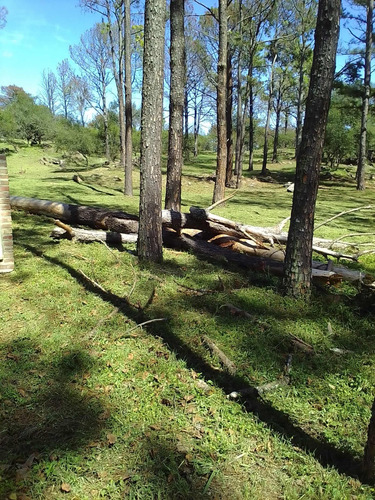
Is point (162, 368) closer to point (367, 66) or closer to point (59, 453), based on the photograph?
point (59, 453)

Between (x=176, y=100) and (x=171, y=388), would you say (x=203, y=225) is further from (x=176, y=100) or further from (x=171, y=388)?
(x=171, y=388)

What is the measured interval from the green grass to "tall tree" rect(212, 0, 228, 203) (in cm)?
686

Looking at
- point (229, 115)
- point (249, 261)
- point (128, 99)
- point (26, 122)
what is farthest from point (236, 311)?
point (26, 122)

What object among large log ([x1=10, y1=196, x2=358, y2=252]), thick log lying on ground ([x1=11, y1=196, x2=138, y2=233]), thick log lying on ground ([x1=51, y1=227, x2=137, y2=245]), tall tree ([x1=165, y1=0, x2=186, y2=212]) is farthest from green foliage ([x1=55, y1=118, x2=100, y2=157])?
thick log lying on ground ([x1=51, y1=227, x2=137, y2=245])

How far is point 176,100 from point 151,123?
2903 millimetres

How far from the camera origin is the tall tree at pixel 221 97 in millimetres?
11273

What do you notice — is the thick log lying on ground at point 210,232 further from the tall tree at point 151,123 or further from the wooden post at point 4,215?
the wooden post at point 4,215

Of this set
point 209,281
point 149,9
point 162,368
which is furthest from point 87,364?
point 149,9

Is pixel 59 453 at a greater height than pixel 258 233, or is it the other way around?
pixel 258 233

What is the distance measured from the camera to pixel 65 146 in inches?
1102

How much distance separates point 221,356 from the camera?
3422mm

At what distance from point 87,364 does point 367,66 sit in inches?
864

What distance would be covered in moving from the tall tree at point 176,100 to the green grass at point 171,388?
333 cm

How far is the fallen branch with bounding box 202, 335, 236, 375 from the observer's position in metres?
3.29
